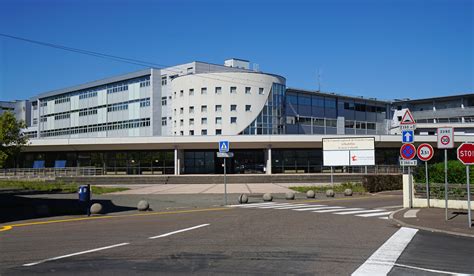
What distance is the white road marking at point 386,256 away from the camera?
7.83 meters

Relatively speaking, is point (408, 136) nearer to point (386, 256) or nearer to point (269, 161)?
point (386, 256)

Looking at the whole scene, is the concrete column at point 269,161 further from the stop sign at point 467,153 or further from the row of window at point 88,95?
the row of window at point 88,95

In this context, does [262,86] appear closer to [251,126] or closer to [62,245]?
[251,126]

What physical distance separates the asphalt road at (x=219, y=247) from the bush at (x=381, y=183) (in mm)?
16909

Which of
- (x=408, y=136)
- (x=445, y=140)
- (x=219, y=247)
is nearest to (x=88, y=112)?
(x=408, y=136)

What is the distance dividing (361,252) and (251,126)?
205ft

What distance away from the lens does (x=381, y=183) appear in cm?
3275

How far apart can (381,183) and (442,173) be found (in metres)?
13.6

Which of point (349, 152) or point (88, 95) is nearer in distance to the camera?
point (349, 152)

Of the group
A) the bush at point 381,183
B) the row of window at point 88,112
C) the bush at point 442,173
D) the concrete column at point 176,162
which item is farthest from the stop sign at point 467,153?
the row of window at point 88,112

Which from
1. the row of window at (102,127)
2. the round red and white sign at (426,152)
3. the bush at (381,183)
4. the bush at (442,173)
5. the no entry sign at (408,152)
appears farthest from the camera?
the row of window at (102,127)

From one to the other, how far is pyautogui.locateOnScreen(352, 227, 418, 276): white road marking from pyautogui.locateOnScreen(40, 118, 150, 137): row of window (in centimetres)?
7243

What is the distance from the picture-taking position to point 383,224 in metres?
14.5

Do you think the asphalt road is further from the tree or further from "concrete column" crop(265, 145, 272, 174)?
"concrete column" crop(265, 145, 272, 174)
